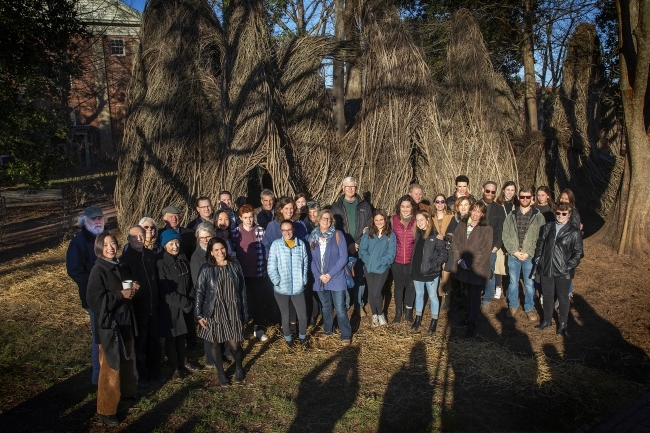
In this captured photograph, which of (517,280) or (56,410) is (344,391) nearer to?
(56,410)

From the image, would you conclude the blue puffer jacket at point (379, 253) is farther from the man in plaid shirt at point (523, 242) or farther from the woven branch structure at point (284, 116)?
the woven branch structure at point (284, 116)

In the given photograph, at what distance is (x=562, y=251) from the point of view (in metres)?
5.94

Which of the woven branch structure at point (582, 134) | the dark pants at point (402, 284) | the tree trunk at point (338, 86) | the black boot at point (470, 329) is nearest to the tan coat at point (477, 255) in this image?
the black boot at point (470, 329)

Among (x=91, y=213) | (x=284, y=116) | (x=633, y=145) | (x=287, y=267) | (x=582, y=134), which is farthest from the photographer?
(x=582, y=134)

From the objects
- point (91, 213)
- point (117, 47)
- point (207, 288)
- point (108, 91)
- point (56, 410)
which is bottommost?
point (56, 410)

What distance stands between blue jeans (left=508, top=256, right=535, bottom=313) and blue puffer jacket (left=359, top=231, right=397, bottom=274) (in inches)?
68.7

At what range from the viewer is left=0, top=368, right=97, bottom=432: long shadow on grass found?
447 cm

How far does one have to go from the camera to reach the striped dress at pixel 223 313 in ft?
16.2

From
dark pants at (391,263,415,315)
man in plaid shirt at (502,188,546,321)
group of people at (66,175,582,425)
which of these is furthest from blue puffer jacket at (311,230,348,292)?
man in plaid shirt at (502,188,546,321)

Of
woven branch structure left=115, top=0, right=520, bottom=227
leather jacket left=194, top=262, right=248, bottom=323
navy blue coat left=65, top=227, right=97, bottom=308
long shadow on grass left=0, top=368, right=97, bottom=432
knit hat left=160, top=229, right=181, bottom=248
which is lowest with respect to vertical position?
long shadow on grass left=0, top=368, right=97, bottom=432

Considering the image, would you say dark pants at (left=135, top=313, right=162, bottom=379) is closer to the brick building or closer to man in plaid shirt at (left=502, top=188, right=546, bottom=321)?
man in plaid shirt at (left=502, top=188, right=546, bottom=321)

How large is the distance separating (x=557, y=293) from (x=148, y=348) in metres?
4.90

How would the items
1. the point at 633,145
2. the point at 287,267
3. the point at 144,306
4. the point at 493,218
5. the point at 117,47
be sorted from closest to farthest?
the point at 144,306 < the point at 287,267 < the point at 493,218 < the point at 633,145 < the point at 117,47

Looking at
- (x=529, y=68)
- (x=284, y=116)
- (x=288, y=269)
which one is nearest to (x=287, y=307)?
(x=288, y=269)
